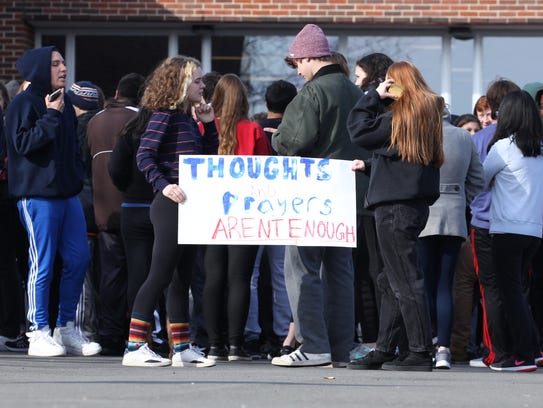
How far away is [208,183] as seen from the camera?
8680mm

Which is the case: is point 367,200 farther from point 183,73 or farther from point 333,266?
point 183,73

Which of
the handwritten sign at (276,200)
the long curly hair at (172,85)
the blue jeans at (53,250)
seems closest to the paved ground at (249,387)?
the blue jeans at (53,250)

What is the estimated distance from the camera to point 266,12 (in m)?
15.5

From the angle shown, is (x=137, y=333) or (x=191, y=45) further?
(x=191, y=45)

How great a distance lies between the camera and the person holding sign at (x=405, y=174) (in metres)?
8.28

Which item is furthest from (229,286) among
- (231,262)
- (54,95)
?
(54,95)

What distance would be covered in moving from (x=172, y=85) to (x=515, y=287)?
2751 mm

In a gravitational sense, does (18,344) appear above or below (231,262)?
below

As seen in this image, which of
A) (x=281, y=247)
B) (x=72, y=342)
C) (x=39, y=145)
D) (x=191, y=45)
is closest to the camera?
(x=39, y=145)

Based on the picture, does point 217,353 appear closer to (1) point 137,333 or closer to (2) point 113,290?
(2) point 113,290

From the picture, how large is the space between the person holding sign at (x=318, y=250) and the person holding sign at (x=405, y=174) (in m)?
0.38

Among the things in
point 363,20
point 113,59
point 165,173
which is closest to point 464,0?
point 363,20

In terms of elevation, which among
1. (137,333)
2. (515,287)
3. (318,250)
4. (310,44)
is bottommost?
(137,333)

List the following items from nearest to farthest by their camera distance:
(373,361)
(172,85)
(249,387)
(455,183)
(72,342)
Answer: (249,387)
(172,85)
(373,361)
(455,183)
(72,342)
